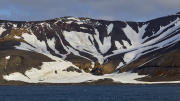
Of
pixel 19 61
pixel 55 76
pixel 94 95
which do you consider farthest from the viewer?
pixel 19 61

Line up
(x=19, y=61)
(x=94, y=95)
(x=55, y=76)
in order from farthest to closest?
(x=19, y=61), (x=55, y=76), (x=94, y=95)

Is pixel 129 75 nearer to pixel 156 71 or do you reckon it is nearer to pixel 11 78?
pixel 156 71

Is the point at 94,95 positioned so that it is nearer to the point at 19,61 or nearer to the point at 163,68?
the point at 163,68

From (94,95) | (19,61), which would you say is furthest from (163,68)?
(94,95)

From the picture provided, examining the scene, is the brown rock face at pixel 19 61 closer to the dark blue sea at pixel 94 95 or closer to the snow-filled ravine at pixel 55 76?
the snow-filled ravine at pixel 55 76

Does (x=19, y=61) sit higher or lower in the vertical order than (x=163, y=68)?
higher

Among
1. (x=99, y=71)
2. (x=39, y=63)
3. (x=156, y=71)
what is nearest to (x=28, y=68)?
(x=39, y=63)

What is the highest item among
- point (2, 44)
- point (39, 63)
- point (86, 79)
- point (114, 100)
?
point (2, 44)

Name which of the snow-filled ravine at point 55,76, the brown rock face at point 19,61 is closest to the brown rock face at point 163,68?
the snow-filled ravine at point 55,76

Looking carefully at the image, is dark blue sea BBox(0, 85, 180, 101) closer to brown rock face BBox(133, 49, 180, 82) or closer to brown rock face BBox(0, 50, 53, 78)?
brown rock face BBox(133, 49, 180, 82)

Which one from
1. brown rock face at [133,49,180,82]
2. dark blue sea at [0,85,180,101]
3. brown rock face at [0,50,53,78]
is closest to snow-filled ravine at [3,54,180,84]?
brown rock face at [0,50,53,78]

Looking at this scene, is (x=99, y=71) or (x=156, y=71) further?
(x=99, y=71)
